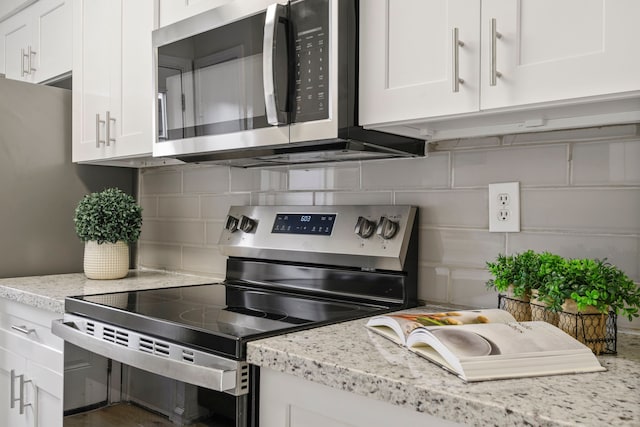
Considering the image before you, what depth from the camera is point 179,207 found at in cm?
230

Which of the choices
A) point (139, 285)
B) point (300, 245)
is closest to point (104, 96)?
point (139, 285)

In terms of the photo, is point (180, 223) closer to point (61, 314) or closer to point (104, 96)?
point (104, 96)

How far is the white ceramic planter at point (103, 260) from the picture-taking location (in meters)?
2.06

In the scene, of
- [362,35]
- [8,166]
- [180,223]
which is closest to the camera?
[362,35]

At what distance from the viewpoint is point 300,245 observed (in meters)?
1.69

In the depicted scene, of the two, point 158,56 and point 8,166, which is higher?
point 158,56

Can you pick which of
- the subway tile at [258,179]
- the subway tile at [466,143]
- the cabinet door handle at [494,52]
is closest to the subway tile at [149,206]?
the subway tile at [258,179]

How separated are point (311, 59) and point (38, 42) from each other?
5.90ft

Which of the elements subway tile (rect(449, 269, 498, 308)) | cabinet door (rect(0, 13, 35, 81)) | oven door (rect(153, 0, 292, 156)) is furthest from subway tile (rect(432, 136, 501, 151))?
cabinet door (rect(0, 13, 35, 81))

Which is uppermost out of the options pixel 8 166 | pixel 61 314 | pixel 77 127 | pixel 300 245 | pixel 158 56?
pixel 158 56

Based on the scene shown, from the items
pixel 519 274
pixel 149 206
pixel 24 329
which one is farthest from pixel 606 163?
pixel 149 206

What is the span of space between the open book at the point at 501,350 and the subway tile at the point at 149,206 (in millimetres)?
1692

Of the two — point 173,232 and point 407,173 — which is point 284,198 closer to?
point 407,173

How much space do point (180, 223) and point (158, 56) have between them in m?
0.77
